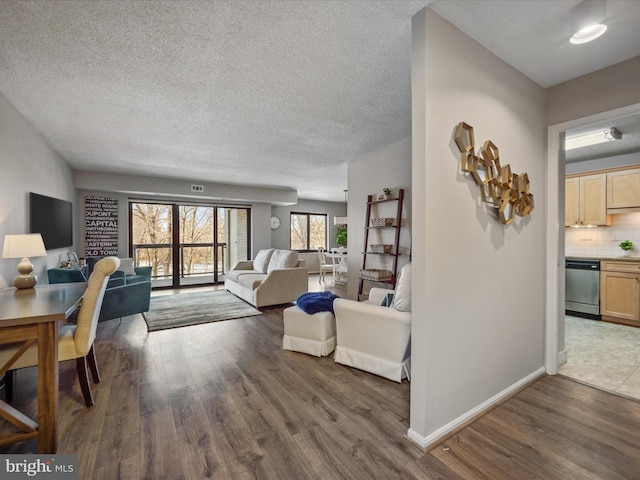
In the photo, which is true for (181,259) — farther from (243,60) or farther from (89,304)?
(243,60)

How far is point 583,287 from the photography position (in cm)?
420

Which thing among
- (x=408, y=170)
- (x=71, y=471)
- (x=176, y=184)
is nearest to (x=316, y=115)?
(x=408, y=170)

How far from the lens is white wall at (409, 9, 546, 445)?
167cm

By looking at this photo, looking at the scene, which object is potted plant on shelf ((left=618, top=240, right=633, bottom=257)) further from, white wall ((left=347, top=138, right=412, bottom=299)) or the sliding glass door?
the sliding glass door

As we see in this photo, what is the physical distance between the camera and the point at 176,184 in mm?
6266

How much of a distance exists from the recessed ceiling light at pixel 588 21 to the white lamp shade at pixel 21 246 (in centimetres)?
425

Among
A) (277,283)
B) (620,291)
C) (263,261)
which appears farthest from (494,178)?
(263,261)

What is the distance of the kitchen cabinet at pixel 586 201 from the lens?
13.7 ft

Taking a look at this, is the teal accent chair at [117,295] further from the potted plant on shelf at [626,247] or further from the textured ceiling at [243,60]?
the potted plant on shelf at [626,247]

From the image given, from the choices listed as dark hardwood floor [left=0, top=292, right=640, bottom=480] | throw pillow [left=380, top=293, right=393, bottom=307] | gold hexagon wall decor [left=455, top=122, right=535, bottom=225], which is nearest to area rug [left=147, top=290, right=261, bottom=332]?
dark hardwood floor [left=0, top=292, right=640, bottom=480]

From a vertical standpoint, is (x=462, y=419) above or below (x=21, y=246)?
below

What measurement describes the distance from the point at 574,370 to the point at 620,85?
2383mm

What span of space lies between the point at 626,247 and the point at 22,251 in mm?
6988

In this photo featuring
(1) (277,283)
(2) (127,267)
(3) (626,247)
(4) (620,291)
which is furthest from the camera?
(2) (127,267)
